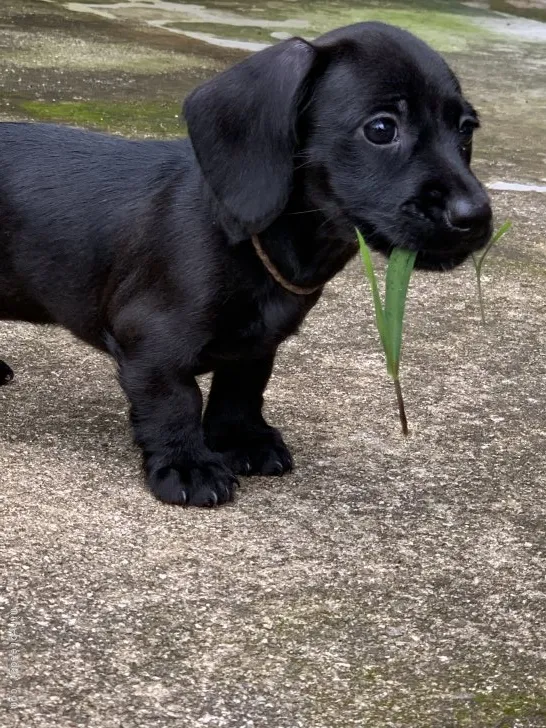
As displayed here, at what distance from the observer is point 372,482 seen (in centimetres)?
324

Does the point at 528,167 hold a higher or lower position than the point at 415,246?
lower

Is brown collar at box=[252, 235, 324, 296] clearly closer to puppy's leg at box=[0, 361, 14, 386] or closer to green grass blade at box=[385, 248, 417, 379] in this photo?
green grass blade at box=[385, 248, 417, 379]

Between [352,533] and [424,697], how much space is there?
668 millimetres

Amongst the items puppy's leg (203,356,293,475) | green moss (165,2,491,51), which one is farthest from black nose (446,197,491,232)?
green moss (165,2,491,51)

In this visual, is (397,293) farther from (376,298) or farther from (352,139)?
(352,139)

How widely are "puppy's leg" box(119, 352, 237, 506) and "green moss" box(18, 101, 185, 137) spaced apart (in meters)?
3.11

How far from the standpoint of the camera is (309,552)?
285 centimetres

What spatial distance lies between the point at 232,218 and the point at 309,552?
2.44 feet

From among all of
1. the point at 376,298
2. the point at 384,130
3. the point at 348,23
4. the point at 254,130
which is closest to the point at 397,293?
the point at 376,298

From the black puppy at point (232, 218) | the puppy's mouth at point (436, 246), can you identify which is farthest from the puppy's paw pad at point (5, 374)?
the puppy's mouth at point (436, 246)

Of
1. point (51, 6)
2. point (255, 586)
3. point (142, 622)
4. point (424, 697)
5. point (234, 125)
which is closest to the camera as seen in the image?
point (424, 697)

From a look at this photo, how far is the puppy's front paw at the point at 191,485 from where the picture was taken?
9.94ft

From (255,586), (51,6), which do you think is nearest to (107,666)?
(255,586)

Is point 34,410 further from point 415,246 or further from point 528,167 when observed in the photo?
point 528,167
